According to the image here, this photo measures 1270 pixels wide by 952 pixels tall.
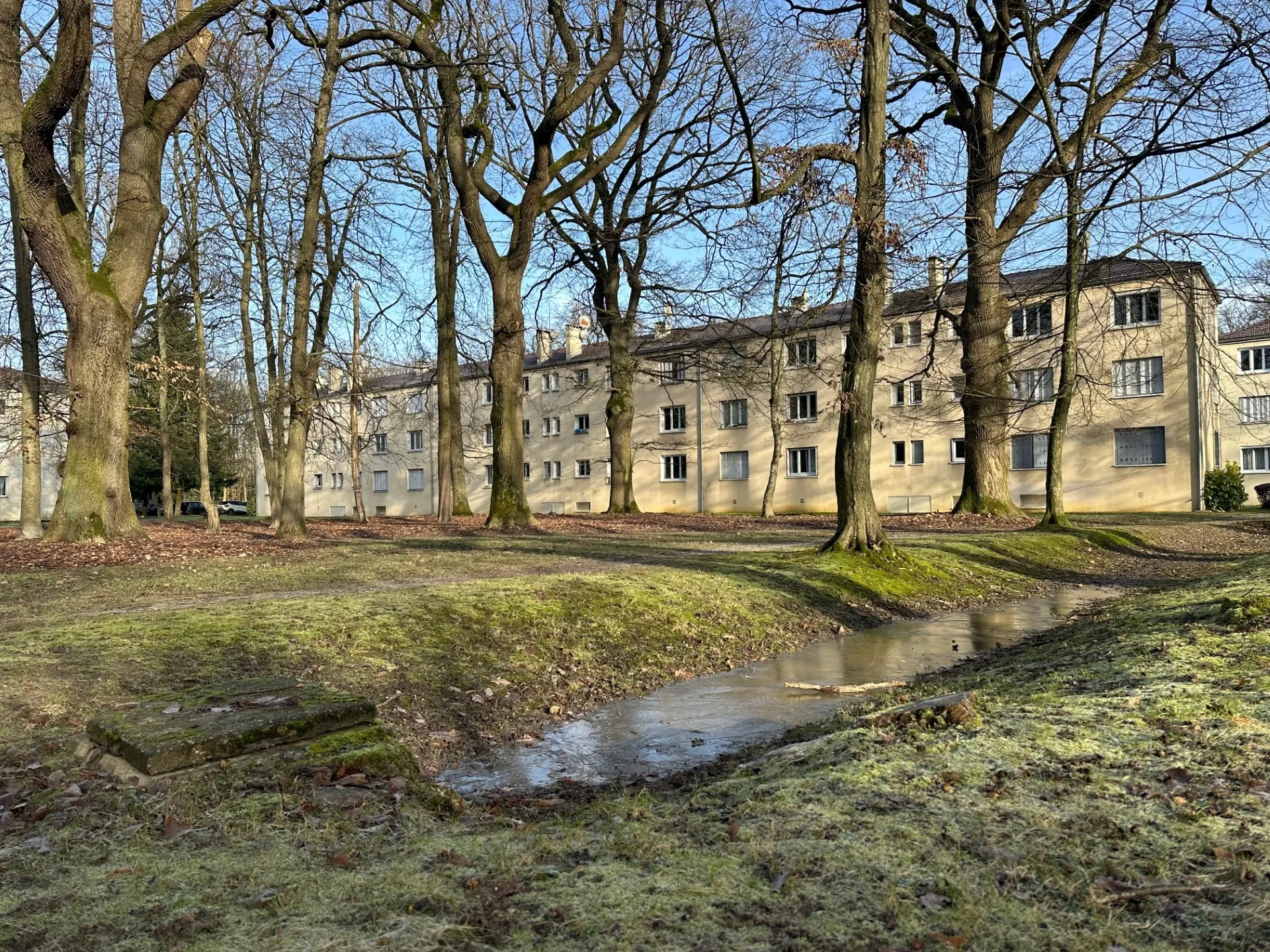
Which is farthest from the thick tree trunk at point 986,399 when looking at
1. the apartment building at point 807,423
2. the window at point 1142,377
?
the window at point 1142,377

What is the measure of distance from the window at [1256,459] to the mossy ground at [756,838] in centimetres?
5021

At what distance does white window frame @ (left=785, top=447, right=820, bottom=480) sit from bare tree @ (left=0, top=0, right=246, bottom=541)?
32642 millimetres

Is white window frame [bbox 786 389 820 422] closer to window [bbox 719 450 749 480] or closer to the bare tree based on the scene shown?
window [bbox 719 450 749 480]

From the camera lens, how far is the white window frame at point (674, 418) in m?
46.8

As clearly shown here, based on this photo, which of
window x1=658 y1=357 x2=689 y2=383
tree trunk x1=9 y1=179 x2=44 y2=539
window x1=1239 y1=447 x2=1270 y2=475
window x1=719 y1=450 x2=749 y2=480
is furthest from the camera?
window x1=1239 y1=447 x2=1270 y2=475

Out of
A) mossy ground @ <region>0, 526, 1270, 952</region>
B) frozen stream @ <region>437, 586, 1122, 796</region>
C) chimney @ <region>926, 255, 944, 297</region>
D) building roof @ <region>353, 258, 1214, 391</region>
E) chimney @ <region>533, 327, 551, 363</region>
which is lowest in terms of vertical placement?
frozen stream @ <region>437, 586, 1122, 796</region>

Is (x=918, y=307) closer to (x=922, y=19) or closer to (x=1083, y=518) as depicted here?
(x=922, y=19)

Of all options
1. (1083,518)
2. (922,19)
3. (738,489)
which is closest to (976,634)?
(922,19)

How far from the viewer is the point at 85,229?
47.6 feet

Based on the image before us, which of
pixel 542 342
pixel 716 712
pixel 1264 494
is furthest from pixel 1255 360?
pixel 716 712

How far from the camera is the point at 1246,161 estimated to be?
808 cm

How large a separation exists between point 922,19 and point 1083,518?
1410cm

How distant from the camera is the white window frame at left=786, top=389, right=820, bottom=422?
43.1 metres

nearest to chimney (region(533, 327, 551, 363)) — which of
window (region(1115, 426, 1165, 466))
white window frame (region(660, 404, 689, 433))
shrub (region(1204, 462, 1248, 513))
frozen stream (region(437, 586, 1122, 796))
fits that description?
white window frame (region(660, 404, 689, 433))
